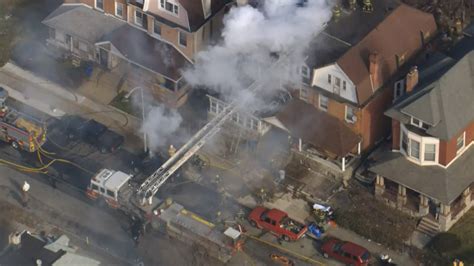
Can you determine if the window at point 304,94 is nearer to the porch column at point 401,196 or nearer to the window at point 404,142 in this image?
the window at point 404,142

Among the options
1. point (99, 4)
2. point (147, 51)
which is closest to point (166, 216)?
point (147, 51)

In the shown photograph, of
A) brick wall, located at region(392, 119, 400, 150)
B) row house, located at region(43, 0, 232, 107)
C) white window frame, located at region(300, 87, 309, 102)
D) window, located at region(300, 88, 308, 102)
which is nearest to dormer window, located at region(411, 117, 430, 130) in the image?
brick wall, located at region(392, 119, 400, 150)

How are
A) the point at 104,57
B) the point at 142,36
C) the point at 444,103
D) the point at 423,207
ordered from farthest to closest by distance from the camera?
the point at 104,57 < the point at 142,36 < the point at 423,207 < the point at 444,103

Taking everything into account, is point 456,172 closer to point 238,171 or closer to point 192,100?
point 238,171

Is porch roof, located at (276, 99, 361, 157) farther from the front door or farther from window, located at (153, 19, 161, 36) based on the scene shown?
the front door

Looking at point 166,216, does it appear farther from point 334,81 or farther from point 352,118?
point 334,81

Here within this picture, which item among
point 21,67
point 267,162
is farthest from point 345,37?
point 21,67

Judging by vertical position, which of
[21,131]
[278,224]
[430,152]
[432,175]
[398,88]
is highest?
[398,88]
